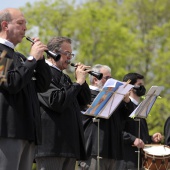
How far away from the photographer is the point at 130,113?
34.0 ft

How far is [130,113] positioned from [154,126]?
67.3 feet

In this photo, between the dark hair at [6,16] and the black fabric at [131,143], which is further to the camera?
the black fabric at [131,143]

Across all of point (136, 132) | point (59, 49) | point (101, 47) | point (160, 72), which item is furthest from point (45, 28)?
point (59, 49)

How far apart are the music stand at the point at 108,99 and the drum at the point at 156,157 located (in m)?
1.64

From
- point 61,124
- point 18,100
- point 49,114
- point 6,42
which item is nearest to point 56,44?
point 49,114

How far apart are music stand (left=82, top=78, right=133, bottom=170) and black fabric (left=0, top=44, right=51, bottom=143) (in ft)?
7.30

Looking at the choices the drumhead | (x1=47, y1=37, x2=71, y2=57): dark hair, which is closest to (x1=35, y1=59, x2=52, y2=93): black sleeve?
(x1=47, y1=37, x2=71, y2=57): dark hair

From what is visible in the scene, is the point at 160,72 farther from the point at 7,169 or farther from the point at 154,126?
the point at 7,169

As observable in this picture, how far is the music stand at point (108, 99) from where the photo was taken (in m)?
9.10

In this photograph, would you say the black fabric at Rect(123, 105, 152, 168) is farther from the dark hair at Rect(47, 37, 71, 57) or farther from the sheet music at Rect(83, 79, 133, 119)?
the dark hair at Rect(47, 37, 71, 57)

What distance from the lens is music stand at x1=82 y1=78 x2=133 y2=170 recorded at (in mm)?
9102

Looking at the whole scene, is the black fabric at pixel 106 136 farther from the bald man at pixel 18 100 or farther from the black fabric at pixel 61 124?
the bald man at pixel 18 100

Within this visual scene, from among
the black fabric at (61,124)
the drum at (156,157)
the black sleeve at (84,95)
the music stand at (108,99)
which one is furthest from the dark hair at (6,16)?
the drum at (156,157)

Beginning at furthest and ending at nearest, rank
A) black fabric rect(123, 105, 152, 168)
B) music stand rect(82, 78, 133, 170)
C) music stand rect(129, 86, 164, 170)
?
black fabric rect(123, 105, 152, 168), music stand rect(129, 86, 164, 170), music stand rect(82, 78, 133, 170)
